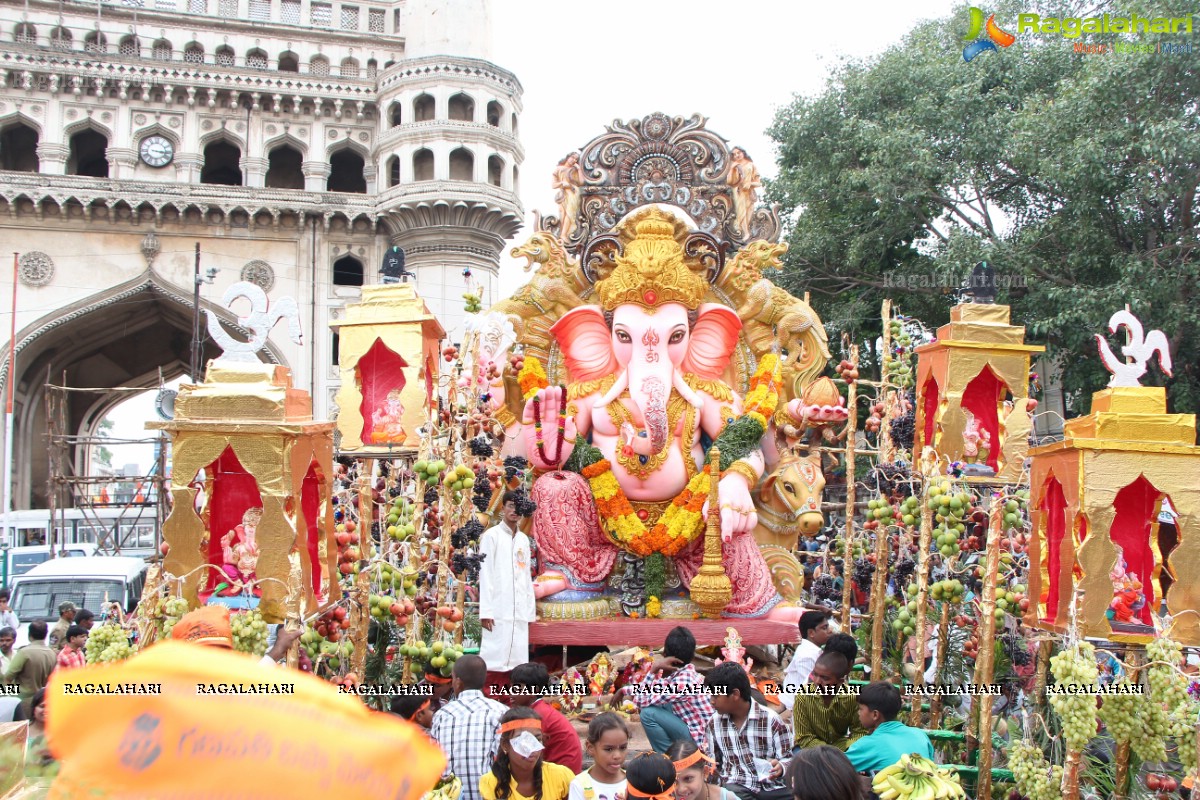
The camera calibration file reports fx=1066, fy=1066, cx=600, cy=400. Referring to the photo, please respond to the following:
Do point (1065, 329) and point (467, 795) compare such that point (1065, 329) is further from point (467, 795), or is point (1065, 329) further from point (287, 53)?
point (287, 53)

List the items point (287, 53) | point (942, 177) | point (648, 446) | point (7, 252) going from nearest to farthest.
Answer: point (648, 446), point (942, 177), point (7, 252), point (287, 53)

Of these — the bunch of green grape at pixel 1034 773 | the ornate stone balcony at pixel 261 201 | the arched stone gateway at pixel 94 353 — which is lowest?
the bunch of green grape at pixel 1034 773

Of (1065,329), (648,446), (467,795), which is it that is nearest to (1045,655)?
(467,795)

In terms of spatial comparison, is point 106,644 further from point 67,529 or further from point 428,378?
point 67,529

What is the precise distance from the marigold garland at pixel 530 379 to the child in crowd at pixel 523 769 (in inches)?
188

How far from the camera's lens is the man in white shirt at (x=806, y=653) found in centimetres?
633

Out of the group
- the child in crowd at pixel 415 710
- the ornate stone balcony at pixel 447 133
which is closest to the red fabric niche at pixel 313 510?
the child in crowd at pixel 415 710

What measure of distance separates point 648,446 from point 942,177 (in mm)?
9744

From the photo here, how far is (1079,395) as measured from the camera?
53.7ft

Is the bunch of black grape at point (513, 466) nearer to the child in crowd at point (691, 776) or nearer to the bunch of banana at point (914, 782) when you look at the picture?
the child in crowd at point (691, 776)

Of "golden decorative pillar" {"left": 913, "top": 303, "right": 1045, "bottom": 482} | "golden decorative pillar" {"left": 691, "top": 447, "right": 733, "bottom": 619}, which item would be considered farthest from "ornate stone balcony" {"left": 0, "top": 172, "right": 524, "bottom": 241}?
"golden decorative pillar" {"left": 913, "top": 303, "right": 1045, "bottom": 482}

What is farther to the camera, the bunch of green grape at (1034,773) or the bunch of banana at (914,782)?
the bunch of green grape at (1034,773)

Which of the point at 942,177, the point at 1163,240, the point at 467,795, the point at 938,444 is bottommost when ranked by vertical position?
the point at 467,795

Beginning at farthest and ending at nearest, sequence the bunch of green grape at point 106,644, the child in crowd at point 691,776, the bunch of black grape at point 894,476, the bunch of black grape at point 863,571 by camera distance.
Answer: the bunch of black grape at point 863,571 < the bunch of black grape at point 894,476 < the bunch of green grape at point 106,644 < the child in crowd at point 691,776
